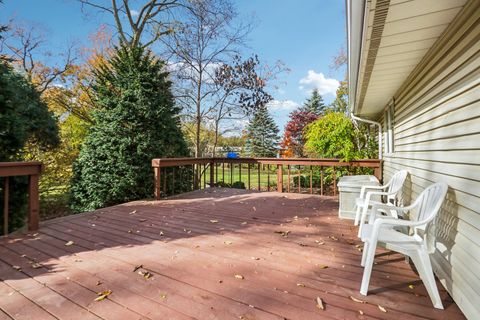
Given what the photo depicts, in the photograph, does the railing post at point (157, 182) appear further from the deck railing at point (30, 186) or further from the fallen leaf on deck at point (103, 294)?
the fallen leaf on deck at point (103, 294)

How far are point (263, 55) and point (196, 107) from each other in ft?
9.72

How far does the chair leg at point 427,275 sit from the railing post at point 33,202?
12.4 feet

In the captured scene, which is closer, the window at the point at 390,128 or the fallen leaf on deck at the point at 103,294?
the fallen leaf on deck at the point at 103,294

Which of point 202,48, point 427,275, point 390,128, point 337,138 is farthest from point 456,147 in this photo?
point 202,48

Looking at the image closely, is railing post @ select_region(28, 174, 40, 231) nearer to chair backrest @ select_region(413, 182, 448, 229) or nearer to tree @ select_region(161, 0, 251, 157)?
chair backrest @ select_region(413, 182, 448, 229)

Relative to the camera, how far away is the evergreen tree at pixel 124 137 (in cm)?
513

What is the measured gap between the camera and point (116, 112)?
527 cm

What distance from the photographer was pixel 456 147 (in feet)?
6.28

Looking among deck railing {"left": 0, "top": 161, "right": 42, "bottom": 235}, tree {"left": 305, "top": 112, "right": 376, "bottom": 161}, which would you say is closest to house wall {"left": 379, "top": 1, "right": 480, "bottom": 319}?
deck railing {"left": 0, "top": 161, "right": 42, "bottom": 235}

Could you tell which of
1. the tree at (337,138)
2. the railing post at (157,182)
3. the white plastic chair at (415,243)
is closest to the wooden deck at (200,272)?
the white plastic chair at (415,243)

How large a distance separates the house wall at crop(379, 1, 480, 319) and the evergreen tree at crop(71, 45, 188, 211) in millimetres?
4525

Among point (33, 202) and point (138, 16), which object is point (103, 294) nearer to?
point (33, 202)

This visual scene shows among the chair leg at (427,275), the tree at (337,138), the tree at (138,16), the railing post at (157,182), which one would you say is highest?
the tree at (138,16)

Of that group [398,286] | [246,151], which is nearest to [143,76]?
[398,286]
